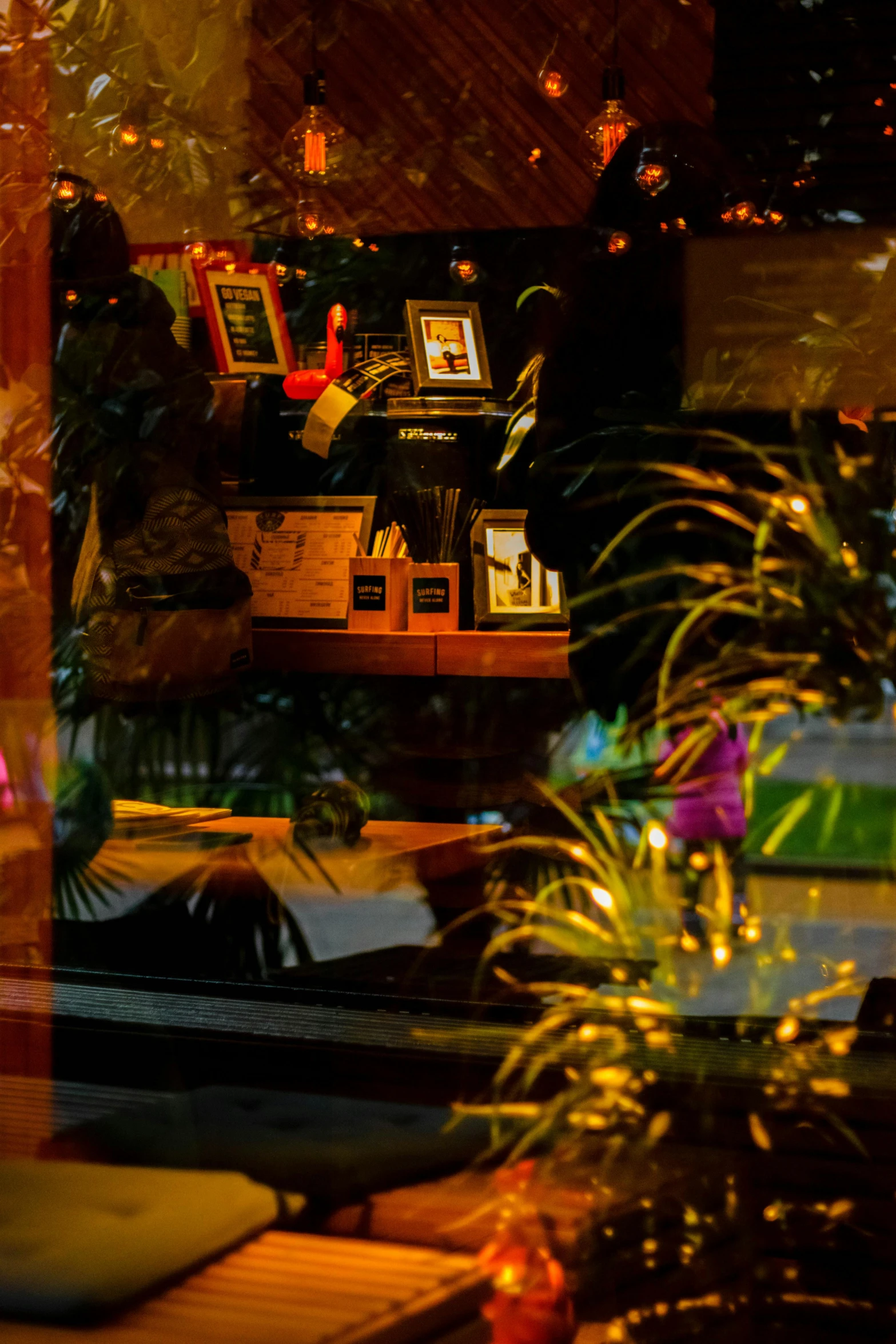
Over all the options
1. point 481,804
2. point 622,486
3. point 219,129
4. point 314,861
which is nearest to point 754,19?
point 622,486

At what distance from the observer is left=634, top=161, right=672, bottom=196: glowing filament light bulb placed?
1129 mm

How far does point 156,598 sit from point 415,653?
29cm

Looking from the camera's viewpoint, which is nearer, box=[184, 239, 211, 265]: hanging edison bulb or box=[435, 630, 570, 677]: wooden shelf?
box=[435, 630, 570, 677]: wooden shelf

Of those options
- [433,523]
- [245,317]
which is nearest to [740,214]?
[433,523]

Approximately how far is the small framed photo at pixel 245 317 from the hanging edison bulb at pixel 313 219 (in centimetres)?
6

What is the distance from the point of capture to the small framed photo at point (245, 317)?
4.43 feet

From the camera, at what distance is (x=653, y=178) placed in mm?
1136

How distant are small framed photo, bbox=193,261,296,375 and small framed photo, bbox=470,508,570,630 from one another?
1.01 feet

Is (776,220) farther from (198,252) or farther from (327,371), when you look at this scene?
(198,252)

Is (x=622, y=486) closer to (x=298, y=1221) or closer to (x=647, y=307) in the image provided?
(x=647, y=307)

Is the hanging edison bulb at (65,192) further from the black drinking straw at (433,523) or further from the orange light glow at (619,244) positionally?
the orange light glow at (619,244)

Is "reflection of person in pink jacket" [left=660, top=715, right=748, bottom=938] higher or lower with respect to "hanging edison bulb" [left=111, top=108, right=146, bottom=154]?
lower

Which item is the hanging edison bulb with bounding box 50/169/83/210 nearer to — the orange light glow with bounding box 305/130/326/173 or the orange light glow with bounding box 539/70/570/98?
the orange light glow with bounding box 305/130/326/173

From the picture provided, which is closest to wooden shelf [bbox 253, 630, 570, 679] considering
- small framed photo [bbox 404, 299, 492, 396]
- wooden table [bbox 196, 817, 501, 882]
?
wooden table [bbox 196, 817, 501, 882]
